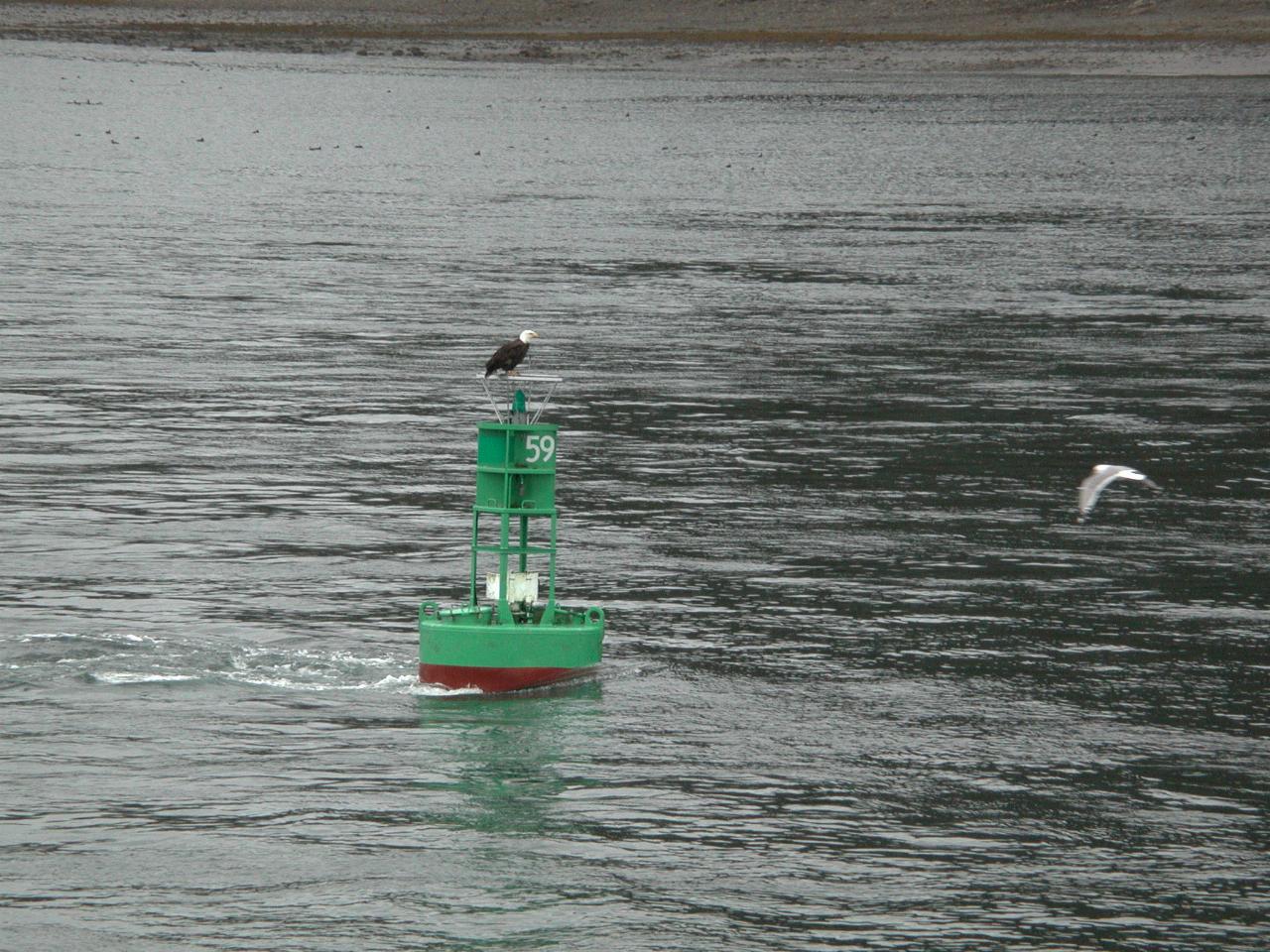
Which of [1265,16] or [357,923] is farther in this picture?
[1265,16]

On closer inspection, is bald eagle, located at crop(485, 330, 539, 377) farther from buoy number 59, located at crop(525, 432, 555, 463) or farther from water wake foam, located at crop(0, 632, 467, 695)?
water wake foam, located at crop(0, 632, 467, 695)

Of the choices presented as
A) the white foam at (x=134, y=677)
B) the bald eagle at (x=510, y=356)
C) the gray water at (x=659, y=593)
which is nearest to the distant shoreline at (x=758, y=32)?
the gray water at (x=659, y=593)

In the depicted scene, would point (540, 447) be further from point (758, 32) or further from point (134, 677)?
point (758, 32)

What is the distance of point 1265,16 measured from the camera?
150000 millimetres

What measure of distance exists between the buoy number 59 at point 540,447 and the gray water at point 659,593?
2.37 metres

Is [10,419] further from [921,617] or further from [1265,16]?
[1265,16]

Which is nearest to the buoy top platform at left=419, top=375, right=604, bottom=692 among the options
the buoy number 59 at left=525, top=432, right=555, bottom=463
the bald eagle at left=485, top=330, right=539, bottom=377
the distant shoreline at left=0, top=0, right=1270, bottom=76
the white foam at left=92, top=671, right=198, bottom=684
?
the buoy number 59 at left=525, top=432, right=555, bottom=463

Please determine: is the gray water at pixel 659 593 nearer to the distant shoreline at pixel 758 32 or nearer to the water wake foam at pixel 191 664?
the water wake foam at pixel 191 664

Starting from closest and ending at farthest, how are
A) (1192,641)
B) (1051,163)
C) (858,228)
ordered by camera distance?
(1192,641) < (858,228) < (1051,163)

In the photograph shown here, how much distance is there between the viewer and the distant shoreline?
14712 cm

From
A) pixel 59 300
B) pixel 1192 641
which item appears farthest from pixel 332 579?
pixel 59 300

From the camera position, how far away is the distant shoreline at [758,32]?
483 ft

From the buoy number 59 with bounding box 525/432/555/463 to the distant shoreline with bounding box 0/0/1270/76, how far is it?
124 metres

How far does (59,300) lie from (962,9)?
435ft
